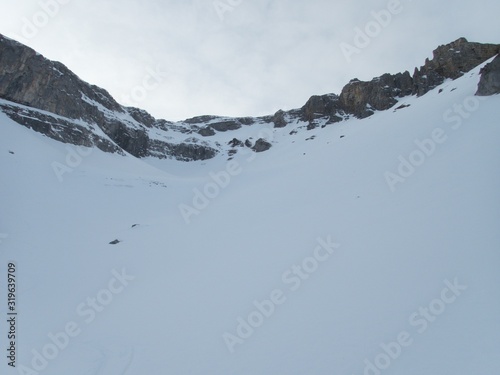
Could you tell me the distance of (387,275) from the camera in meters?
8.14

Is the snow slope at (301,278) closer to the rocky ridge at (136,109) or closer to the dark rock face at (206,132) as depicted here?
the rocky ridge at (136,109)

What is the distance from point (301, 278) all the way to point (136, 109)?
95.9 metres

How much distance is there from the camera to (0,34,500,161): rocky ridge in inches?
1828

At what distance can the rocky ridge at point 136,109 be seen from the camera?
46.4 m

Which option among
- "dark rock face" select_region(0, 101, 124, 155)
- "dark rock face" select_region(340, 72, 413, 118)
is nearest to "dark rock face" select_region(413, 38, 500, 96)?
"dark rock face" select_region(340, 72, 413, 118)

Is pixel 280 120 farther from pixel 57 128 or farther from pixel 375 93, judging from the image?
pixel 57 128

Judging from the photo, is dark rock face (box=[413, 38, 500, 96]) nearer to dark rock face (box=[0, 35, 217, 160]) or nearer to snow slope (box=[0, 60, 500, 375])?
snow slope (box=[0, 60, 500, 375])

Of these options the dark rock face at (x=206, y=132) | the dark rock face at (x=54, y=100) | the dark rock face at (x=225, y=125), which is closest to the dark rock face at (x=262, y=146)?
the dark rock face at (x=206, y=132)

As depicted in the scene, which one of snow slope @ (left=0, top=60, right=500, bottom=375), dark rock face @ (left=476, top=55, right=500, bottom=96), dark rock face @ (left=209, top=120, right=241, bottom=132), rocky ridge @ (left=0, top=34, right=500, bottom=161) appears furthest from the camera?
dark rock face @ (left=209, top=120, right=241, bottom=132)

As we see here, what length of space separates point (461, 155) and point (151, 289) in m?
15.7

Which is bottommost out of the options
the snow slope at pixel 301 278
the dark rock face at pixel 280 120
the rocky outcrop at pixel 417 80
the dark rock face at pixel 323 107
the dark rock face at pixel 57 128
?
the snow slope at pixel 301 278

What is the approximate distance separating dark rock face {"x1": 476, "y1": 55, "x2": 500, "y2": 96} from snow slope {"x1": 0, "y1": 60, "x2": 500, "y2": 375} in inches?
37.6

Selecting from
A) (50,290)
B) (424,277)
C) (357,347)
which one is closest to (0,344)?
(50,290)

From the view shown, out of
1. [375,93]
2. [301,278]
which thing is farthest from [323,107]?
[301,278]
